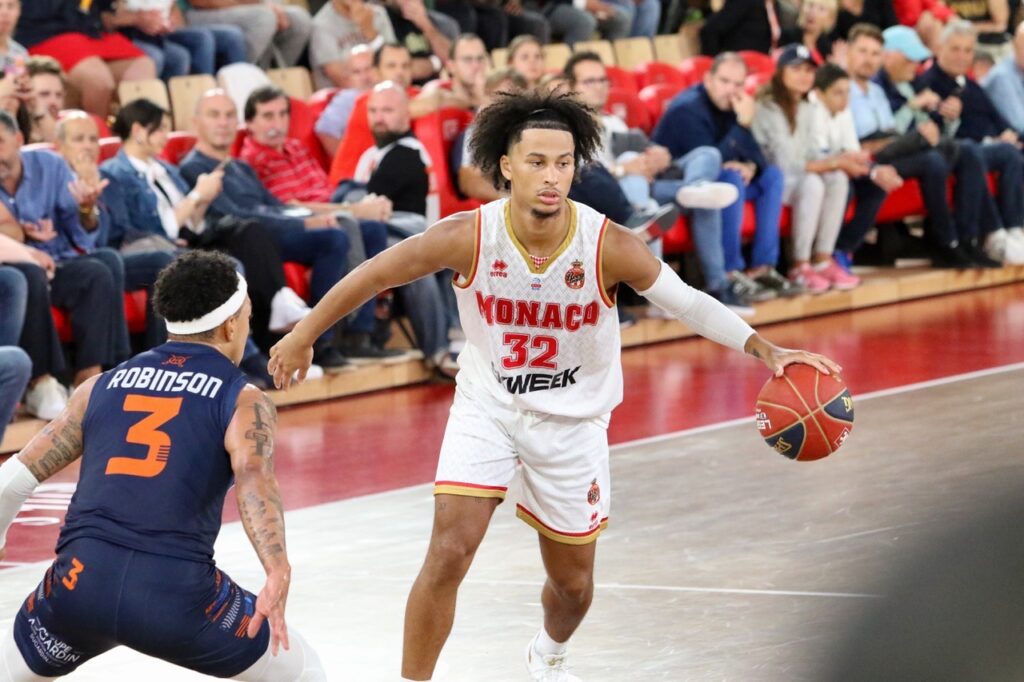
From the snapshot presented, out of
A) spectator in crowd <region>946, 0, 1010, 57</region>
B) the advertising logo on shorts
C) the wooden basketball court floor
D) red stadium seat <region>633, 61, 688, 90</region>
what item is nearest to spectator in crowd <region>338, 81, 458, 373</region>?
the wooden basketball court floor

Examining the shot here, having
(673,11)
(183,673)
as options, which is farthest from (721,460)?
(673,11)

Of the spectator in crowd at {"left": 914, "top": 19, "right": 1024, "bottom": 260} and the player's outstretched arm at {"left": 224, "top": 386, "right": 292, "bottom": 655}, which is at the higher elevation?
the player's outstretched arm at {"left": 224, "top": 386, "right": 292, "bottom": 655}

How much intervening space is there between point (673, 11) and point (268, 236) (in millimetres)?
7596

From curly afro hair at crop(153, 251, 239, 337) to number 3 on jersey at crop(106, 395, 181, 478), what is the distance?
0.25m

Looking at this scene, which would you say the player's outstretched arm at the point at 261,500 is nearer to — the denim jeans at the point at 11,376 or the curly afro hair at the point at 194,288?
the curly afro hair at the point at 194,288

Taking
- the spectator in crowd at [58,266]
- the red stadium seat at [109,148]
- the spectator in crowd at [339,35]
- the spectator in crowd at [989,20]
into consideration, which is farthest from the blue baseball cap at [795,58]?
the spectator in crowd at [58,266]

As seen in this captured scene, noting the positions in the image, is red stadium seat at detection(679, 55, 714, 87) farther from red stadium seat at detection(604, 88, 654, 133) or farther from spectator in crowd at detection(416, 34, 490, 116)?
spectator in crowd at detection(416, 34, 490, 116)

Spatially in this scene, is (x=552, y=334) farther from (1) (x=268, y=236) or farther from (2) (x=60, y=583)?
(1) (x=268, y=236)

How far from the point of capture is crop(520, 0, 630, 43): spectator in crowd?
47.9ft

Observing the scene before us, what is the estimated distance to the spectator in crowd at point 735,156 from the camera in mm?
11789

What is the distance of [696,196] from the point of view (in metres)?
11.4

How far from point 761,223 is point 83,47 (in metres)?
4.94

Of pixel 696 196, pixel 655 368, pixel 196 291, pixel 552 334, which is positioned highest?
pixel 196 291

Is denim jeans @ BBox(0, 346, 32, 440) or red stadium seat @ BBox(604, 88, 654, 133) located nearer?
denim jeans @ BBox(0, 346, 32, 440)
